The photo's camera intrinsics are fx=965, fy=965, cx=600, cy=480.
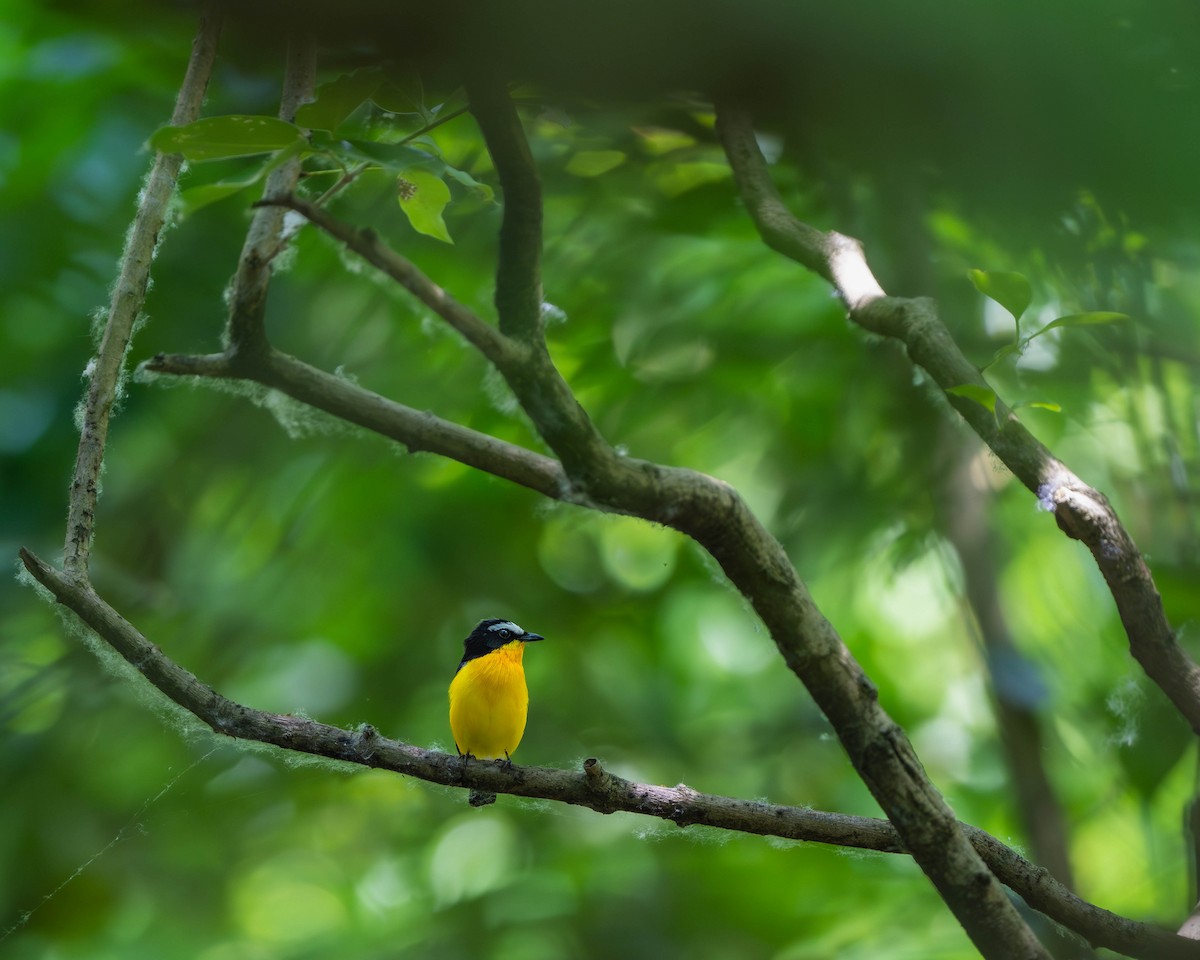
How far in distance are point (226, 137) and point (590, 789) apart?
0.51m

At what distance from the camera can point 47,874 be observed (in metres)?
1.43

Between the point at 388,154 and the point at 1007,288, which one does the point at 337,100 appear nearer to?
the point at 388,154

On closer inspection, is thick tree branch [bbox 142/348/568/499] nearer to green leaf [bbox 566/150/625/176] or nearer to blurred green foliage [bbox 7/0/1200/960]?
blurred green foliage [bbox 7/0/1200/960]

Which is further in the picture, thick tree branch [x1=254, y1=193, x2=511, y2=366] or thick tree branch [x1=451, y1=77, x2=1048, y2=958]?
thick tree branch [x1=451, y1=77, x2=1048, y2=958]

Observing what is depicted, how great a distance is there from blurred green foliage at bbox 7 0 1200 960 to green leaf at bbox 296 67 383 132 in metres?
0.59

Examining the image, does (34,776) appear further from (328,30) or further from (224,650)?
(328,30)

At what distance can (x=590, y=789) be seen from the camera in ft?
2.40

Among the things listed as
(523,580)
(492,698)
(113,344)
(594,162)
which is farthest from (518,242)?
(523,580)

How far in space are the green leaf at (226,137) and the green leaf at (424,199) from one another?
12cm

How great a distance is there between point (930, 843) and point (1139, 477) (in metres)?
0.74

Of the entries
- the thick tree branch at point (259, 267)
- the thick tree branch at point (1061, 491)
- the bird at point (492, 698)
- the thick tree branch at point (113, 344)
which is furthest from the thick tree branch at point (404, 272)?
the bird at point (492, 698)

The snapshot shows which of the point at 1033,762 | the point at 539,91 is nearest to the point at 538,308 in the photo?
the point at 539,91

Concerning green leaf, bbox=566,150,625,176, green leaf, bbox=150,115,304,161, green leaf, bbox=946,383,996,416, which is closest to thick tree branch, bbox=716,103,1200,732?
green leaf, bbox=946,383,996,416

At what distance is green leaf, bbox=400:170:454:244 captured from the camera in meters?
0.59
